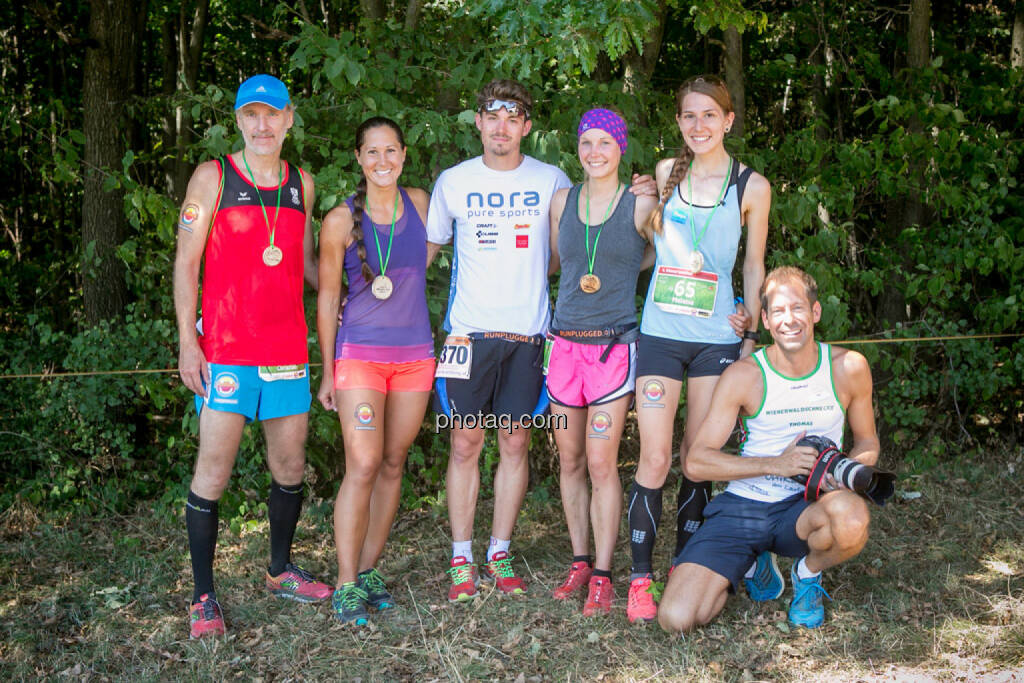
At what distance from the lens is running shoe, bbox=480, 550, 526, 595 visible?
4125 millimetres

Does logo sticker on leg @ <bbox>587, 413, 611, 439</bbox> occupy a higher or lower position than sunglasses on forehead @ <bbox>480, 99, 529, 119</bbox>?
lower

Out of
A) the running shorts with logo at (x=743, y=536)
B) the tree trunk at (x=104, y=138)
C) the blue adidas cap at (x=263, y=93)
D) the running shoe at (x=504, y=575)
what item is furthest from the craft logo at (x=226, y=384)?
the tree trunk at (x=104, y=138)

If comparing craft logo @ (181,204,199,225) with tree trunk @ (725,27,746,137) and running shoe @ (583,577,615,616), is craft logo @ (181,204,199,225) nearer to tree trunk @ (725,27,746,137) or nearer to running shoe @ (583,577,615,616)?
running shoe @ (583,577,615,616)

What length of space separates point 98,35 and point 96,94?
Answer: 39cm

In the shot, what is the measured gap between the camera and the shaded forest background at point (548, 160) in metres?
4.59

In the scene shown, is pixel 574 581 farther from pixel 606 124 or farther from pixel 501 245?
pixel 606 124

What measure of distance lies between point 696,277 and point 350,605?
191 cm

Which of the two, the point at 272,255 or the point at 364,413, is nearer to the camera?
the point at 272,255

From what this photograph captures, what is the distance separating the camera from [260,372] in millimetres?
3703

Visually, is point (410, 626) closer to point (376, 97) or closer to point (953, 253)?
point (376, 97)

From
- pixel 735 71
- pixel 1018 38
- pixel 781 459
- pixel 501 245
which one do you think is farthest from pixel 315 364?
pixel 1018 38

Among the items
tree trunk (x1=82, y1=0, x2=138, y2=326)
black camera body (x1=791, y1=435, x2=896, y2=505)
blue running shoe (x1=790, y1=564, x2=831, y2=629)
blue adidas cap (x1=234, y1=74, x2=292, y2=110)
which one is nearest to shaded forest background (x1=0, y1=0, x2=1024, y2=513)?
tree trunk (x1=82, y1=0, x2=138, y2=326)

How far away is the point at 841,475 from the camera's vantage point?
11.6 feet

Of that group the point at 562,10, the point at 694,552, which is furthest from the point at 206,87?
the point at 694,552
